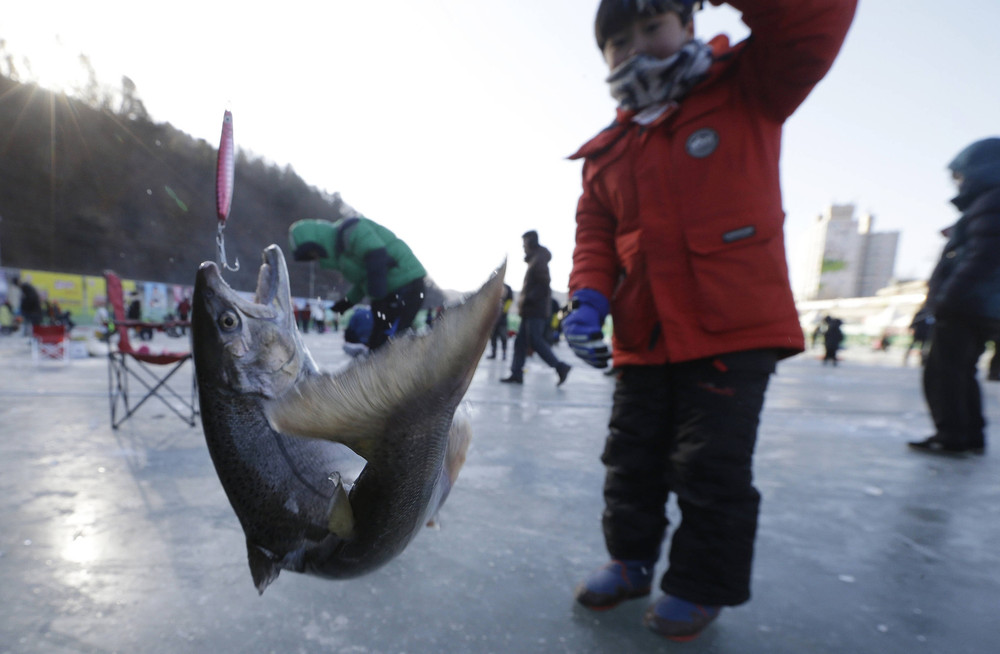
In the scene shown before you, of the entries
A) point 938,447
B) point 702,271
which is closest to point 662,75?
point 702,271

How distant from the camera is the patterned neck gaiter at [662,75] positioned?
1.14 meters

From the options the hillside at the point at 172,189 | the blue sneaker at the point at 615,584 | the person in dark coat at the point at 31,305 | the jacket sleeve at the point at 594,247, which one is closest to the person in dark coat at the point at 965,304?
the jacket sleeve at the point at 594,247

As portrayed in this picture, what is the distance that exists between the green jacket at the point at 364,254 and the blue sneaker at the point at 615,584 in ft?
3.48

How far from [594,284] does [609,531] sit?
70 centimetres

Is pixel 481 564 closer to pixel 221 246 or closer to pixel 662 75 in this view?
pixel 221 246

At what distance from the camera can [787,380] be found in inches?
285

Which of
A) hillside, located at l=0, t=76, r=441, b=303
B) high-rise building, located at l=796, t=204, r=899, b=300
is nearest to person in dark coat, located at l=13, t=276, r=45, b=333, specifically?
hillside, located at l=0, t=76, r=441, b=303

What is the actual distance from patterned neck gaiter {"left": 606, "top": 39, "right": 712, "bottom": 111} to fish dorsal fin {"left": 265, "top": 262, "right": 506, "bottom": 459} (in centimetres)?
102

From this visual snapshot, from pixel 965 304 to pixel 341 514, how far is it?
364cm

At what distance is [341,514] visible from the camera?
466 millimetres

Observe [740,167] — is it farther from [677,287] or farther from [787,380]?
[787,380]

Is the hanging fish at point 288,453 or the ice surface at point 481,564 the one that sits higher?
the hanging fish at point 288,453

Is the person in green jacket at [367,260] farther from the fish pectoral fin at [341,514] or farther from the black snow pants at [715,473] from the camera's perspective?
the black snow pants at [715,473]

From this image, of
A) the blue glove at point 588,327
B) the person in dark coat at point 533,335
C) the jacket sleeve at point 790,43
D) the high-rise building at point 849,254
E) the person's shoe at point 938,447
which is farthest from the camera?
the high-rise building at point 849,254
